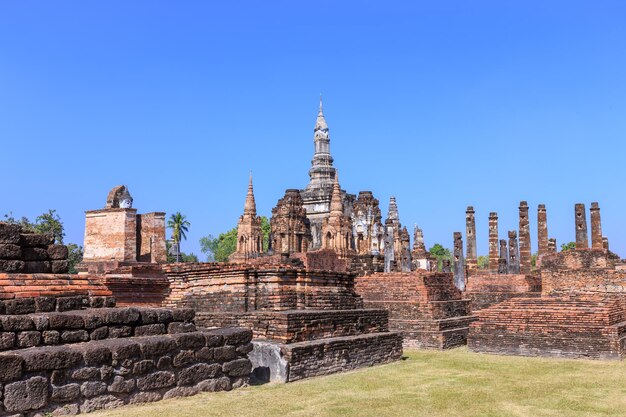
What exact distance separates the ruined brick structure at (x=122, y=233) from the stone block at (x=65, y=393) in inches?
326

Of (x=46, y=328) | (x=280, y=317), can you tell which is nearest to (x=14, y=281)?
(x=46, y=328)

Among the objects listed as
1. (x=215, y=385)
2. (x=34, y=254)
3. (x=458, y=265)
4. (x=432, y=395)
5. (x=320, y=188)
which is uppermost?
(x=320, y=188)

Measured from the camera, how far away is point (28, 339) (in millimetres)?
6055

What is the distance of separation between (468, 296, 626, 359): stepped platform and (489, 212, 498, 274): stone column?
49.0 ft

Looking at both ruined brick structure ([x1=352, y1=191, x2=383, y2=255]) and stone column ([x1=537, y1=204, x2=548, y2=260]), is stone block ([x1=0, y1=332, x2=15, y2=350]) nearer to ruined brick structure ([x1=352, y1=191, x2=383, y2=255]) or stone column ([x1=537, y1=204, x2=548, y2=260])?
stone column ([x1=537, y1=204, x2=548, y2=260])

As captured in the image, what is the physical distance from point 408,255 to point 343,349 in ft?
58.3

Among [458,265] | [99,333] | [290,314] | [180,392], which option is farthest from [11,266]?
[458,265]

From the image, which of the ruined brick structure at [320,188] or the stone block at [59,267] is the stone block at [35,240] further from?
the ruined brick structure at [320,188]

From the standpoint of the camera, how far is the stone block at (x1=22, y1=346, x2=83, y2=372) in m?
5.71

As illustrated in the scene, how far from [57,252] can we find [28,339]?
4.58 ft

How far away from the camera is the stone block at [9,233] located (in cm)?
679

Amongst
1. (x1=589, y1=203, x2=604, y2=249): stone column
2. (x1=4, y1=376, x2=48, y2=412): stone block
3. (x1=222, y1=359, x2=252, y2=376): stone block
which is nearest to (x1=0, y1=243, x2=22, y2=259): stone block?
(x1=4, y1=376, x2=48, y2=412): stone block

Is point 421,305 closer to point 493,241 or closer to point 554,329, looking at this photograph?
point 554,329

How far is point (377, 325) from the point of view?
36.9 ft
